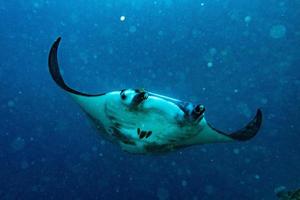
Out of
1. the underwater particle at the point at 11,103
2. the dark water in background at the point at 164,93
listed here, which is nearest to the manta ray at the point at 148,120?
the dark water in background at the point at 164,93

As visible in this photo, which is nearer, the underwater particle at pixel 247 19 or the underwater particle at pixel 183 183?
the underwater particle at pixel 183 183

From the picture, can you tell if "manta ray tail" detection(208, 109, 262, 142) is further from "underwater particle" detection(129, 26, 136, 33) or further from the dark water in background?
"underwater particle" detection(129, 26, 136, 33)

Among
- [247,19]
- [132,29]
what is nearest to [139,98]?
[247,19]

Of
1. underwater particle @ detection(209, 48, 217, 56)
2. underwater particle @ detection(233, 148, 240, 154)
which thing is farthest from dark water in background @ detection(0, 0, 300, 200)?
underwater particle @ detection(209, 48, 217, 56)

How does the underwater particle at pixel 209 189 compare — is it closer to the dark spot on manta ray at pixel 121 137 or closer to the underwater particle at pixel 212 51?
the underwater particle at pixel 212 51

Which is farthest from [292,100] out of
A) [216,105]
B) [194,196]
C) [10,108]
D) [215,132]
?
[10,108]
